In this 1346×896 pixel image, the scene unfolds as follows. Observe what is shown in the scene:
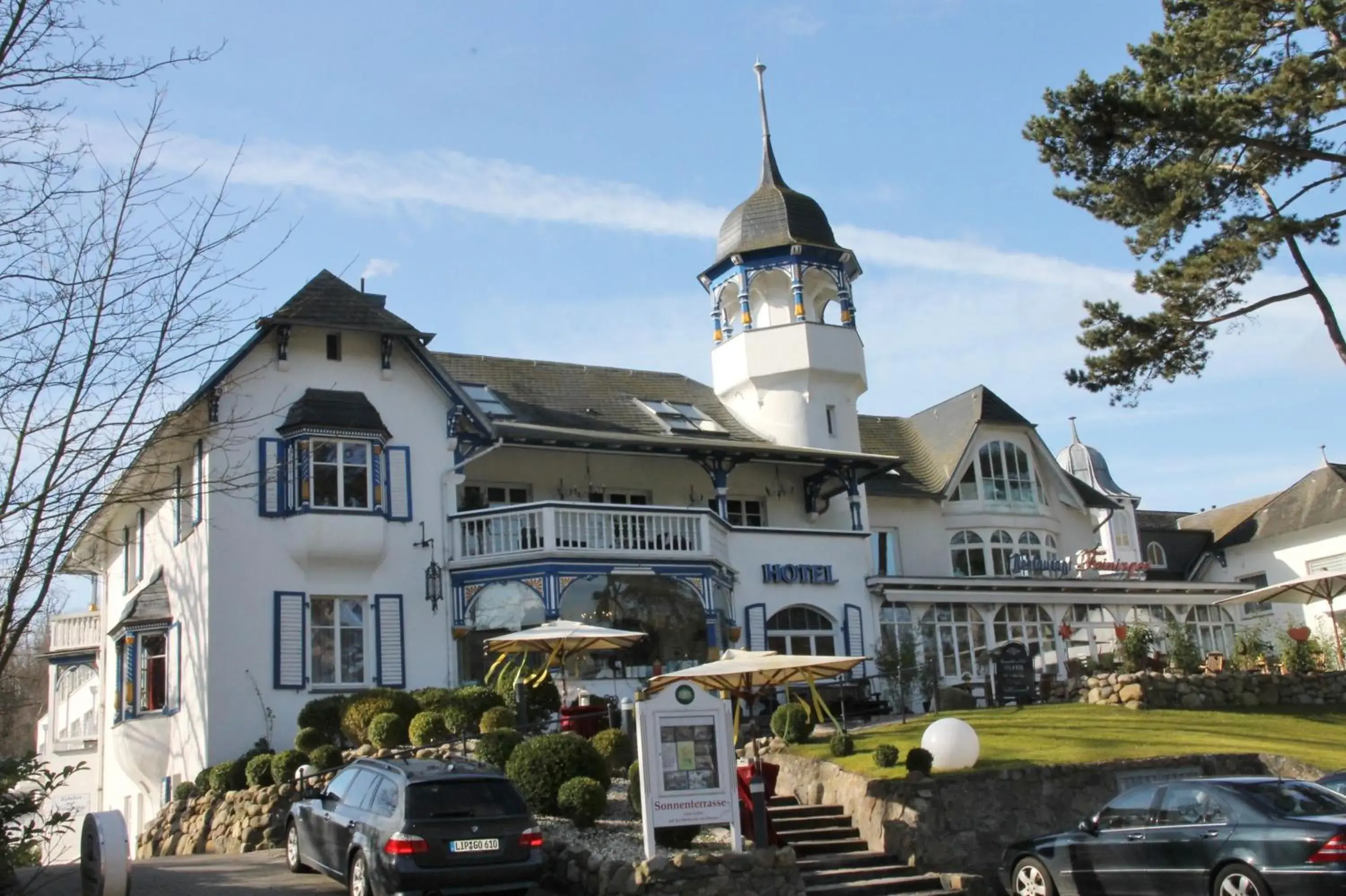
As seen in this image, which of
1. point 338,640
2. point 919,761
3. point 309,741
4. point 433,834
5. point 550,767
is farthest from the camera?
point 338,640

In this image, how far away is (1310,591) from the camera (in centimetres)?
3309

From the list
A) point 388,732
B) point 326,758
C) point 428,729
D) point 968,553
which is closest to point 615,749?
point 428,729

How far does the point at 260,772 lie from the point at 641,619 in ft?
29.3

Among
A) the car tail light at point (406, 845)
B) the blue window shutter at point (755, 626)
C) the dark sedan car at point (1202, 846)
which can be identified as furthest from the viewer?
the blue window shutter at point (755, 626)

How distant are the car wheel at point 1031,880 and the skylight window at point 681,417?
19171 millimetres

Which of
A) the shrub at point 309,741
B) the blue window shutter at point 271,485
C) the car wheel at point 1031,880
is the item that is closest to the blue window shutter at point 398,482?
the blue window shutter at point 271,485

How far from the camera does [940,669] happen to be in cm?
3441

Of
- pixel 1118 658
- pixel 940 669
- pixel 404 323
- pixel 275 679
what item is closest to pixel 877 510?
pixel 940 669

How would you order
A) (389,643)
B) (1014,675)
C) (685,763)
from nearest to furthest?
(685,763), (389,643), (1014,675)

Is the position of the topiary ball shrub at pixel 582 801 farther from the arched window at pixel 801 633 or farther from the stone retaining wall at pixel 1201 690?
the stone retaining wall at pixel 1201 690

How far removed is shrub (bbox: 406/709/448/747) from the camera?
22016 mm

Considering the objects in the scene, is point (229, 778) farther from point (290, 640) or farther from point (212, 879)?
point (212, 879)

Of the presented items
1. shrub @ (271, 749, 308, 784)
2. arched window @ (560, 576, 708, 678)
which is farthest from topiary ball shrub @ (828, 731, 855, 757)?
shrub @ (271, 749, 308, 784)

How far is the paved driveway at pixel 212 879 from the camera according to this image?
15.5 metres
